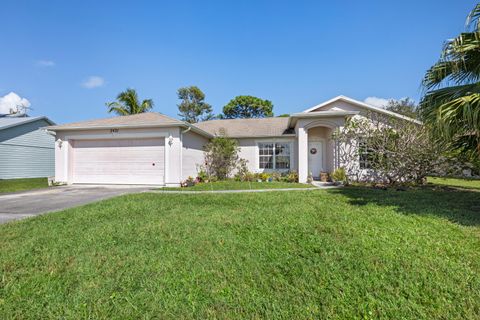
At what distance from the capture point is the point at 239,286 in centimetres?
279

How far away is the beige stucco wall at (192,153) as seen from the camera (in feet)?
39.9

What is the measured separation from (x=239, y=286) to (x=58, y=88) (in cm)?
1899

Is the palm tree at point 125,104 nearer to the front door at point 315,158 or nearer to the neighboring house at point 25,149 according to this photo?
the neighboring house at point 25,149

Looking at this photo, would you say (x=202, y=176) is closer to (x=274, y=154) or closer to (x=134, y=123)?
(x=134, y=123)

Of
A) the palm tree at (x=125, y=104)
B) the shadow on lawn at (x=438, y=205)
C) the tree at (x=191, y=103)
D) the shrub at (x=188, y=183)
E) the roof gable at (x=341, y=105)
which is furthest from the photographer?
the tree at (x=191, y=103)

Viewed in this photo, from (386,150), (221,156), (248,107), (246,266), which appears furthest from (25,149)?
(248,107)

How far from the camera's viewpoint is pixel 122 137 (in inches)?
482

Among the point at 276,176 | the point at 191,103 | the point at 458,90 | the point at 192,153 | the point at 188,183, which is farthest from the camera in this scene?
the point at 191,103

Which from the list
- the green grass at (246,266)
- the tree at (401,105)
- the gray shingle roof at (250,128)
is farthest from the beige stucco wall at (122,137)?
the tree at (401,105)

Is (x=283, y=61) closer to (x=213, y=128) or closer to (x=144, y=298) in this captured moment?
(x=213, y=128)

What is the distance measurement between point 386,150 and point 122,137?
44.6ft

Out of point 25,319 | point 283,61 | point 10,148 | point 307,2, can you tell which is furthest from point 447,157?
point 10,148

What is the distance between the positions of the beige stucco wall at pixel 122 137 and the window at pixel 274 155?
5.95 m

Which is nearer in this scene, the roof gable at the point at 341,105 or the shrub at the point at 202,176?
A: the shrub at the point at 202,176
